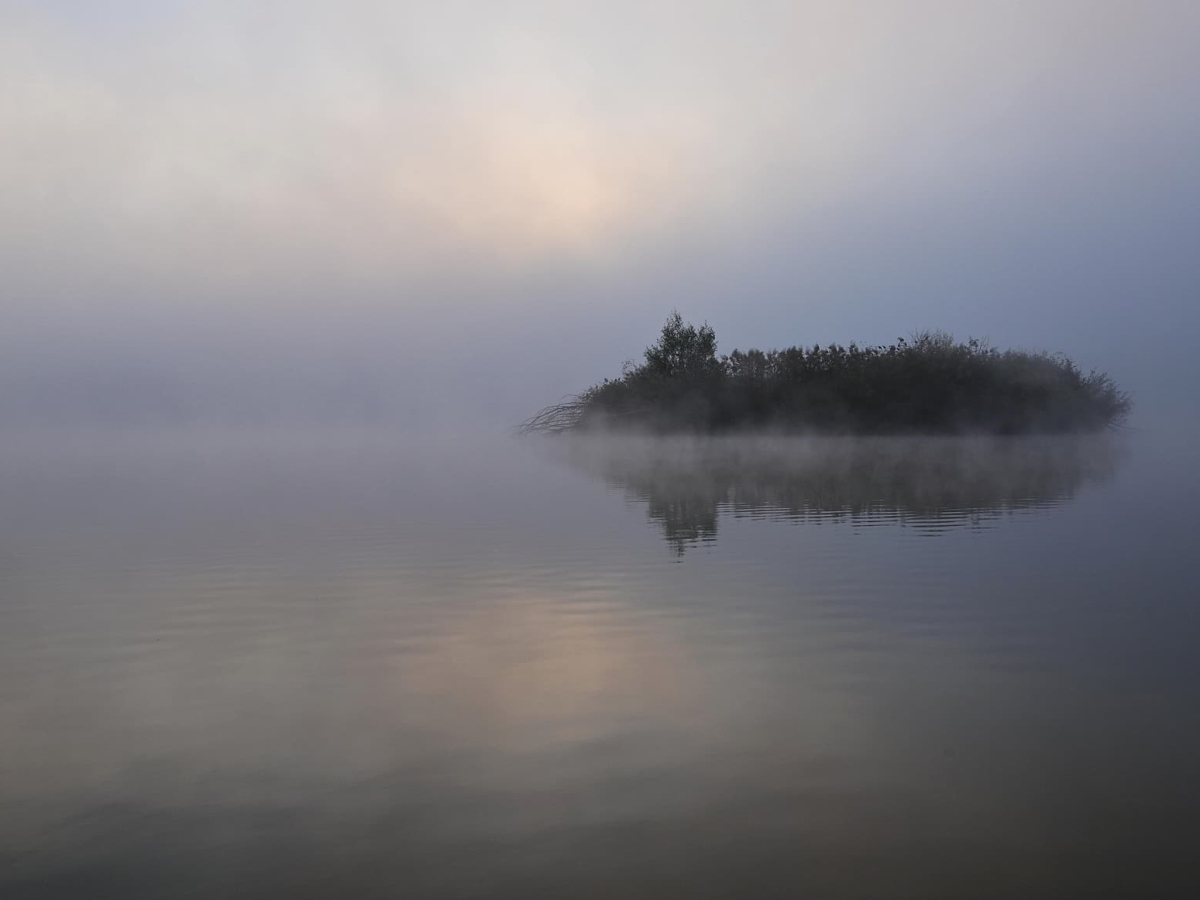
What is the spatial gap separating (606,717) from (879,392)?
49.9 metres

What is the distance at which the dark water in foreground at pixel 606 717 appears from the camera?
4176mm

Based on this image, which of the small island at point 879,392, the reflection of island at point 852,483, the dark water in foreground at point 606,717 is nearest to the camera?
the dark water in foreground at point 606,717

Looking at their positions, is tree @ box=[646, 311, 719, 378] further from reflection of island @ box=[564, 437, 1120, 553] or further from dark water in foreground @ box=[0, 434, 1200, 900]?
dark water in foreground @ box=[0, 434, 1200, 900]

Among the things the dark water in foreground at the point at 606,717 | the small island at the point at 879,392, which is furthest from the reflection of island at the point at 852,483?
the small island at the point at 879,392

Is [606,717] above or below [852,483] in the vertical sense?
below

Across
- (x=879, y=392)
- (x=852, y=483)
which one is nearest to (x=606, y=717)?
(x=852, y=483)

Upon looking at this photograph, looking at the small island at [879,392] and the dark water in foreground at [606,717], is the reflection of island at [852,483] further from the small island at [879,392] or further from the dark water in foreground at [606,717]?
Answer: the small island at [879,392]

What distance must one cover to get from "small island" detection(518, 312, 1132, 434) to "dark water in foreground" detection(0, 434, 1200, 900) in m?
41.5

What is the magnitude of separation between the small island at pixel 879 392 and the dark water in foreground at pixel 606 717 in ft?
136

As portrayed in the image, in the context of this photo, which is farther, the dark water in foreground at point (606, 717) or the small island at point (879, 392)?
the small island at point (879, 392)

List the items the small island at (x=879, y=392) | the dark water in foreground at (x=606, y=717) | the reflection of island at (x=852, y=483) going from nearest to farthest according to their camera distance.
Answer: the dark water in foreground at (x=606, y=717)
the reflection of island at (x=852, y=483)
the small island at (x=879, y=392)

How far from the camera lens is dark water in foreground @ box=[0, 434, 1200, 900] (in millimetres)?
4176

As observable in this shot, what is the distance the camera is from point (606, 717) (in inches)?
234

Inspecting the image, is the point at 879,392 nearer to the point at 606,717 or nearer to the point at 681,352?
the point at 681,352
